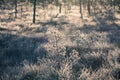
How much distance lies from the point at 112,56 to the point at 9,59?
3833 mm

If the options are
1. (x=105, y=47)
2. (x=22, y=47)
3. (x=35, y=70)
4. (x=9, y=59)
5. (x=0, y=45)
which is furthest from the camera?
(x=0, y=45)

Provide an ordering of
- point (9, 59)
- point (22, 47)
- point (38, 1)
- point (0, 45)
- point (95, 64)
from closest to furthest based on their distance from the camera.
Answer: point (95, 64) < point (9, 59) < point (22, 47) < point (0, 45) < point (38, 1)

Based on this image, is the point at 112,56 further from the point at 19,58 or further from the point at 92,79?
the point at 19,58

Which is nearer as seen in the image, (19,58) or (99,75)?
(99,75)

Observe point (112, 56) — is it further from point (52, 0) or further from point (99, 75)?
point (52, 0)

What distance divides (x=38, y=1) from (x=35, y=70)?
45.1 metres

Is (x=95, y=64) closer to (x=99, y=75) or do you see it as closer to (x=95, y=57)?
(x=95, y=57)

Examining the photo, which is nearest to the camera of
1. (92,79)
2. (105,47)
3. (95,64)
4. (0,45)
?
(92,79)

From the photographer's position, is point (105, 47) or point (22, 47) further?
point (22, 47)

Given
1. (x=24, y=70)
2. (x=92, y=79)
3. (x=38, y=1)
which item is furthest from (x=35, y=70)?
(x=38, y=1)

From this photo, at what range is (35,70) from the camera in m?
6.57

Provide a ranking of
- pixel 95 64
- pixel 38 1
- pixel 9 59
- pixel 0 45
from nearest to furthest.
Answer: pixel 95 64
pixel 9 59
pixel 0 45
pixel 38 1

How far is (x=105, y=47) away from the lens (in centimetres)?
966

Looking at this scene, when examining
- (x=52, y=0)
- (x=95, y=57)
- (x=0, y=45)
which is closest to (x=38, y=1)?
(x=52, y=0)
